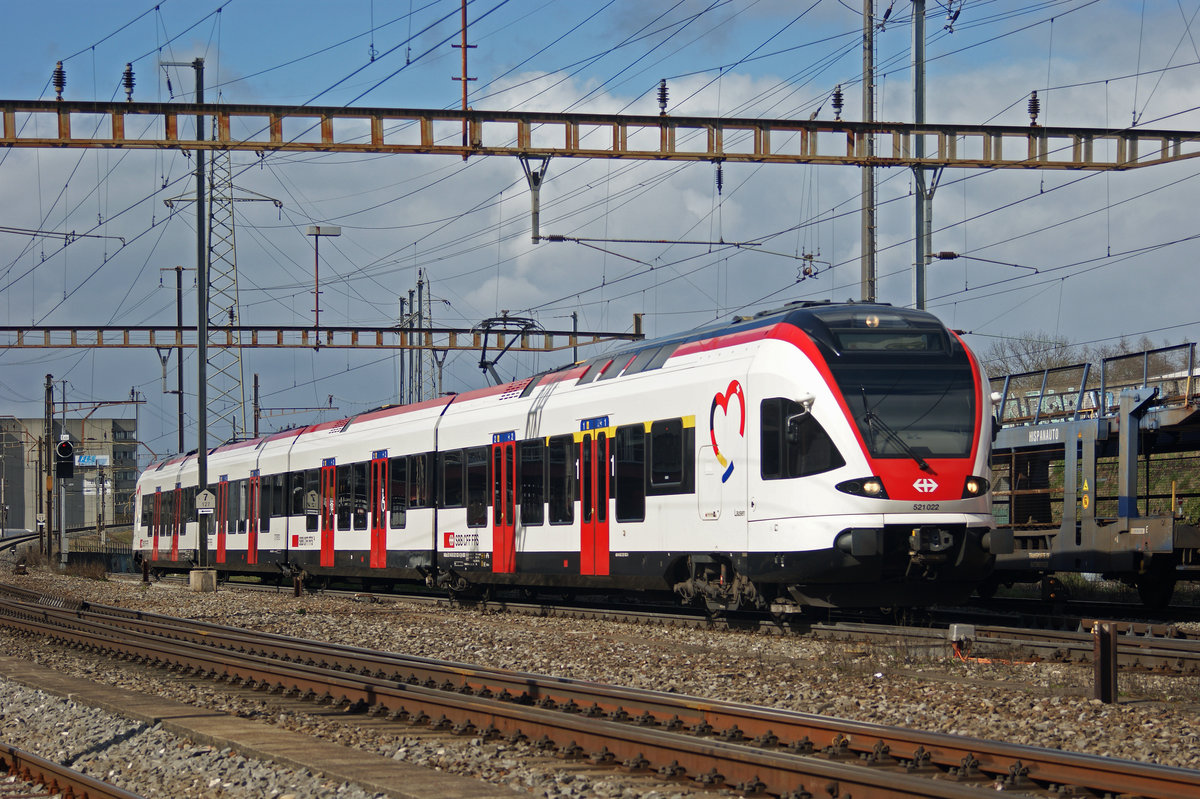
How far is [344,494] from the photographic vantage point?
1060 inches

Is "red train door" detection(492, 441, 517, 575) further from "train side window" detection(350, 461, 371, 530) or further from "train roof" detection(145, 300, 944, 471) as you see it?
"train side window" detection(350, 461, 371, 530)

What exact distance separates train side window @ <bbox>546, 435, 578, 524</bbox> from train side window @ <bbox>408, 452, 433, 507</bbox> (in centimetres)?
458

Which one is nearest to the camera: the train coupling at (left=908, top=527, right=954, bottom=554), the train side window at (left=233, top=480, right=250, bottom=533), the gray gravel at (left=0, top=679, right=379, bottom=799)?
the gray gravel at (left=0, top=679, right=379, bottom=799)

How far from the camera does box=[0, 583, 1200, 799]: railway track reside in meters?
6.96

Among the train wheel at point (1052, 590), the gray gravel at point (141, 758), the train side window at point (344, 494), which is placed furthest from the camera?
the train side window at point (344, 494)

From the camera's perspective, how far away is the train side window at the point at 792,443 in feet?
47.0

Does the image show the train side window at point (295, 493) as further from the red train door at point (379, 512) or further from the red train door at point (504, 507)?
the red train door at point (504, 507)

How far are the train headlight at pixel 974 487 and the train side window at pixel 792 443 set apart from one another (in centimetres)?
149

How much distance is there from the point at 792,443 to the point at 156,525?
101 ft

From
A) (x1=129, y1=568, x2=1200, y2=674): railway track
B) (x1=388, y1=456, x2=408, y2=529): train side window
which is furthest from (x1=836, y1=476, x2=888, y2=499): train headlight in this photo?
(x1=388, y1=456, x2=408, y2=529): train side window

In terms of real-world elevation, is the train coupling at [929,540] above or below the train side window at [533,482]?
below

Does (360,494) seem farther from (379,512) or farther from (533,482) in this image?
(533,482)

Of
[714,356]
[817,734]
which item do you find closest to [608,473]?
[714,356]

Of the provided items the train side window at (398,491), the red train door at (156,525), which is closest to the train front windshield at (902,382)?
the train side window at (398,491)
